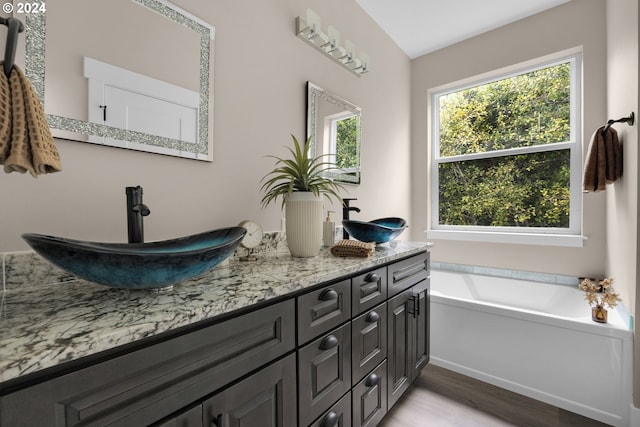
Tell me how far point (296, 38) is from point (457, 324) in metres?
2.19

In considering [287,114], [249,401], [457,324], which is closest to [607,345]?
[457,324]

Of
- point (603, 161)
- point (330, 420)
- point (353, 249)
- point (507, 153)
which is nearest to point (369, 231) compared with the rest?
point (353, 249)

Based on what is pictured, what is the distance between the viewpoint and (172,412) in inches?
23.9

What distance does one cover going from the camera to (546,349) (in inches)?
69.4

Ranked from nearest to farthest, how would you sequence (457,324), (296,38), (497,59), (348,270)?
(348,270) → (296,38) → (457,324) → (497,59)

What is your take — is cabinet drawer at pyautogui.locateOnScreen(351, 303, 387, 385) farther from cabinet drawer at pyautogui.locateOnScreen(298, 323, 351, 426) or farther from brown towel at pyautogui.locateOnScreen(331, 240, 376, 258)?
brown towel at pyautogui.locateOnScreen(331, 240, 376, 258)

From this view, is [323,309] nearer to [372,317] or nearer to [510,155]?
[372,317]

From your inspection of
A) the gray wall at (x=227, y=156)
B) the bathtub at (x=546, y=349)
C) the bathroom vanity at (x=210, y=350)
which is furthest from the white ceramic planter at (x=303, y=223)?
the bathtub at (x=546, y=349)

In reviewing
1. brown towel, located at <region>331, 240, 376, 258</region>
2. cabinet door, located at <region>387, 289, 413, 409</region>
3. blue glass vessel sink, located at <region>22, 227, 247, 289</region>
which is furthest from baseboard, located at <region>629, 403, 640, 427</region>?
blue glass vessel sink, located at <region>22, 227, 247, 289</region>

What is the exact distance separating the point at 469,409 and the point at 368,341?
3.24 feet

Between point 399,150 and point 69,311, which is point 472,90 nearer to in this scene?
point 399,150

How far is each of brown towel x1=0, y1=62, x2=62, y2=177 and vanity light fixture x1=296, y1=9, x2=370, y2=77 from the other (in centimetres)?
148

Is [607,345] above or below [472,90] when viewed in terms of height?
below

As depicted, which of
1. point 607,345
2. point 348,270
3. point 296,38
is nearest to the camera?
point 348,270
